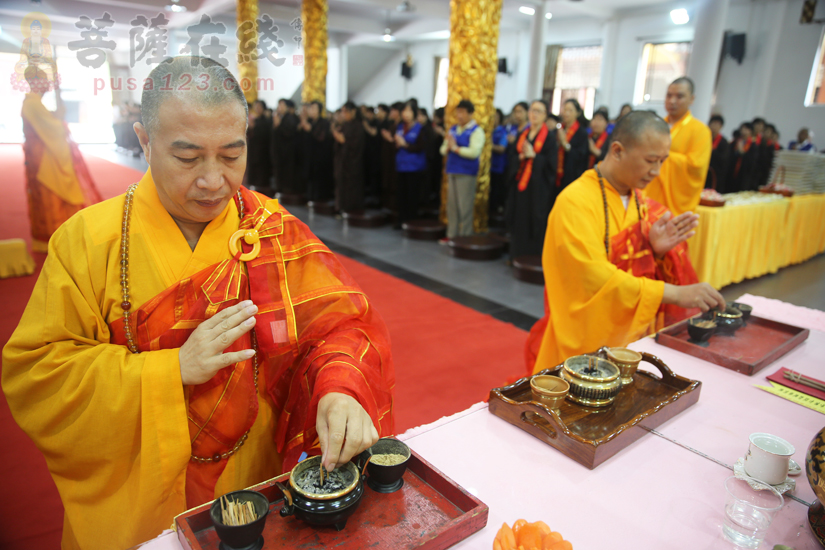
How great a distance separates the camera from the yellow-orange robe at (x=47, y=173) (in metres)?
4.26

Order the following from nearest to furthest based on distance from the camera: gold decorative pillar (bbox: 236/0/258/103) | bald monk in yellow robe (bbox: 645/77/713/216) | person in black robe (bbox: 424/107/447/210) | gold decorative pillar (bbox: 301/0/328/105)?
bald monk in yellow robe (bbox: 645/77/713/216) < person in black robe (bbox: 424/107/447/210) < gold decorative pillar (bbox: 236/0/258/103) < gold decorative pillar (bbox: 301/0/328/105)

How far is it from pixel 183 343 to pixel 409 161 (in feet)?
20.0

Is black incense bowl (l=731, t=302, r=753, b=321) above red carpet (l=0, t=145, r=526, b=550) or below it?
above

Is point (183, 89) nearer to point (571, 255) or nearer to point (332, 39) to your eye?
point (571, 255)

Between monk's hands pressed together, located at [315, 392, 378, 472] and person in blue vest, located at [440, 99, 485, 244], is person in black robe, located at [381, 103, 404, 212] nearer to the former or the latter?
person in blue vest, located at [440, 99, 485, 244]

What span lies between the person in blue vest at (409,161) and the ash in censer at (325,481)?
6265 mm

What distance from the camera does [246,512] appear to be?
0.79 metres

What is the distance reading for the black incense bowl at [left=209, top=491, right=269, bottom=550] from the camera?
28.9 inches

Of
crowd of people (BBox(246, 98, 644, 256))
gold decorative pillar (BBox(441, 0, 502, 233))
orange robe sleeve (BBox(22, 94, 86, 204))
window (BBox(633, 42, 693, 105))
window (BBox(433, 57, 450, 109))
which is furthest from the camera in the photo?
window (BBox(433, 57, 450, 109))

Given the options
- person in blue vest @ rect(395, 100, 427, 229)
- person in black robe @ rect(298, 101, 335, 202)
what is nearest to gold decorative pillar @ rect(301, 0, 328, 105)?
person in black robe @ rect(298, 101, 335, 202)

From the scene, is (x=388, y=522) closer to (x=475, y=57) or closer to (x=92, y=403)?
(x=92, y=403)

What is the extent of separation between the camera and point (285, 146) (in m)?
8.58

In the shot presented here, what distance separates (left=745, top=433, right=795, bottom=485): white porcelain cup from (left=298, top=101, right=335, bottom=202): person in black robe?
786 centimetres

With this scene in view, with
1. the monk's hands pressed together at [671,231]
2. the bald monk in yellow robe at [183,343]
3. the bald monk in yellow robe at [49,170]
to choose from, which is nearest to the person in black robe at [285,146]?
the bald monk in yellow robe at [49,170]
